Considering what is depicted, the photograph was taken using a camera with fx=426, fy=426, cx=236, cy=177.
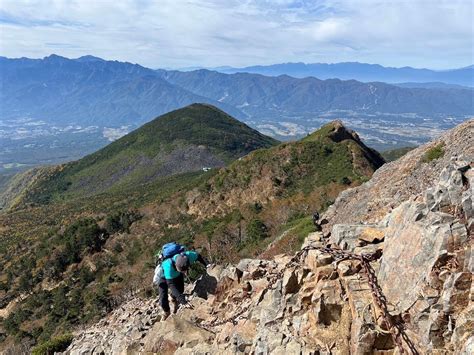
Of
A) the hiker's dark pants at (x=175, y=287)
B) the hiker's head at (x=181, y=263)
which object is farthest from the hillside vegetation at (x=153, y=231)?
the hiker's head at (x=181, y=263)

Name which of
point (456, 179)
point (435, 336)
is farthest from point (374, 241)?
point (435, 336)

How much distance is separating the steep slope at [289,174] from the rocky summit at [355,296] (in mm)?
52616

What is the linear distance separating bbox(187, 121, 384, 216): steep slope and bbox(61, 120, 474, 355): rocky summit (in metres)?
52.6

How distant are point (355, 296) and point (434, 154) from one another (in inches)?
1010

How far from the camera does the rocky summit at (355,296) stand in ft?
31.6

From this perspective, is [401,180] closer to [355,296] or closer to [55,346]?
[355,296]

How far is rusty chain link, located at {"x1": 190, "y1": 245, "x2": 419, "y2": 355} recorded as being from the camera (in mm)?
9953

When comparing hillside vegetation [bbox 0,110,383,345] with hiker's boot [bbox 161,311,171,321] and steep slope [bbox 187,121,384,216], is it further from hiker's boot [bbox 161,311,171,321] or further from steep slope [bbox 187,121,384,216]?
hiker's boot [bbox 161,311,171,321]

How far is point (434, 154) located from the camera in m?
33.3

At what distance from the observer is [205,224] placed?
Answer: 7306cm

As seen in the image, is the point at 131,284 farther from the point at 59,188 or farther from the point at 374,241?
the point at 59,188

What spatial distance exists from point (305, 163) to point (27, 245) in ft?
191

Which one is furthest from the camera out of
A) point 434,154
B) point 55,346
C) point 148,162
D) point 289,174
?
point 148,162

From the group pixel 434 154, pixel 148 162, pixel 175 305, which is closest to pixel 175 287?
pixel 175 305
